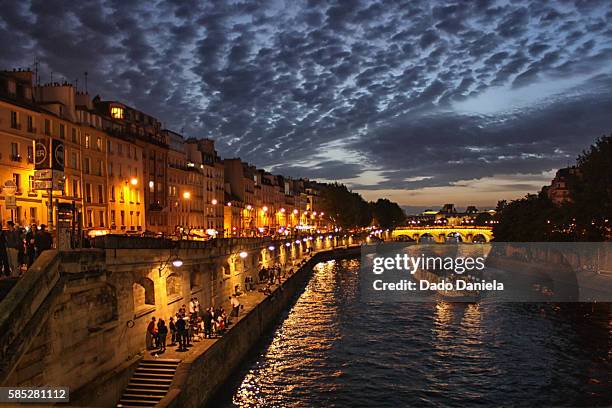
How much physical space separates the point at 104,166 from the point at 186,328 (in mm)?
33354

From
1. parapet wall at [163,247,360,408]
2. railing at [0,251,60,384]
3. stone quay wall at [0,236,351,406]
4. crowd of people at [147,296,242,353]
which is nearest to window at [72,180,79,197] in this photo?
parapet wall at [163,247,360,408]

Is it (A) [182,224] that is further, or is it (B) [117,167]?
(A) [182,224]

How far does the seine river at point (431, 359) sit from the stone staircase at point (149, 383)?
4654mm

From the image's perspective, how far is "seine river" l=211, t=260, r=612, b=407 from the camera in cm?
2959

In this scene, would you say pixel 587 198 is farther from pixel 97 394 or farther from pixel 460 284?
pixel 97 394

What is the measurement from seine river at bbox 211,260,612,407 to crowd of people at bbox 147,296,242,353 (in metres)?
3.21

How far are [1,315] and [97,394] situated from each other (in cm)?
694

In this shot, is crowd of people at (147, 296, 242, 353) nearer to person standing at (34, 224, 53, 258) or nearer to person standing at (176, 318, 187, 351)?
person standing at (176, 318, 187, 351)

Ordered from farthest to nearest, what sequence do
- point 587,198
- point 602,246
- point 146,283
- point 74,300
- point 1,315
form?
point 602,246
point 587,198
point 146,283
point 74,300
point 1,315

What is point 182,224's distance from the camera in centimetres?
8106

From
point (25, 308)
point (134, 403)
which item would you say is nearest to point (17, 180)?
point (134, 403)

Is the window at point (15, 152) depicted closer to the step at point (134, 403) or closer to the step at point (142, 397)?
the step at point (142, 397)

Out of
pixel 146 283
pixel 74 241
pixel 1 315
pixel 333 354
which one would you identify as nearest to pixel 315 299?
pixel 333 354

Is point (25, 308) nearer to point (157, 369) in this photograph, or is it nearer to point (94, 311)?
point (94, 311)
